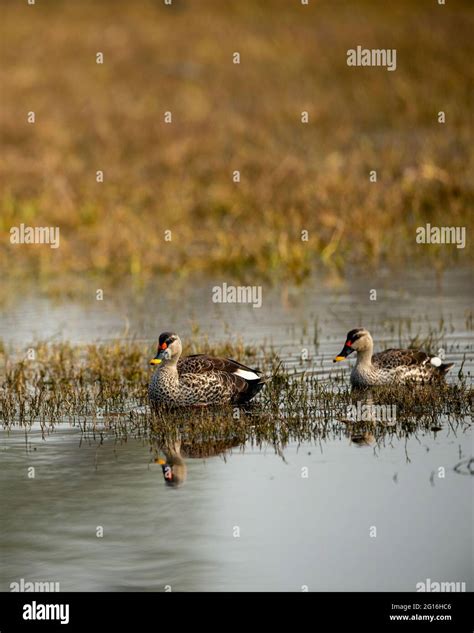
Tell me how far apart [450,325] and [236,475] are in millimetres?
6705

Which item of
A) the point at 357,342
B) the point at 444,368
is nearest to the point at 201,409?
the point at 357,342

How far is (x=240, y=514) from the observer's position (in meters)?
10.5

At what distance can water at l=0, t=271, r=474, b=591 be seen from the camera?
939cm

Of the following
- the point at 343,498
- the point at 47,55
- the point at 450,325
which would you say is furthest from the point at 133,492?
the point at 47,55

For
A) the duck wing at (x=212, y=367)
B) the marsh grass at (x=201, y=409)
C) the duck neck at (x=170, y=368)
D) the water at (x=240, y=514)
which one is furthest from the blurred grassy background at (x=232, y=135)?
the water at (x=240, y=514)

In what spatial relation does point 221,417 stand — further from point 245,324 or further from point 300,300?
point 300,300

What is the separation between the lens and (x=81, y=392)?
14148mm

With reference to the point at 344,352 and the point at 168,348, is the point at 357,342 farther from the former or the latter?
the point at 168,348

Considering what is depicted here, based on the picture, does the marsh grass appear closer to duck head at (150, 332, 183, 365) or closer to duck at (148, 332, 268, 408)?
duck at (148, 332, 268, 408)

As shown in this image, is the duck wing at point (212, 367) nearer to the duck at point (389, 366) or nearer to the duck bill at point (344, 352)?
the duck bill at point (344, 352)

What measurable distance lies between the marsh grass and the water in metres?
0.20

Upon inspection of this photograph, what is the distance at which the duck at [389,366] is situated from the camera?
1430cm

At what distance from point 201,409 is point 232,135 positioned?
52.7ft

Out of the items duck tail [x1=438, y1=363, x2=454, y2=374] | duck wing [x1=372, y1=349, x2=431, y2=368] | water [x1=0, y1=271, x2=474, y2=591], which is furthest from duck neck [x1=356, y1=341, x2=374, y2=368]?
water [x1=0, y1=271, x2=474, y2=591]
